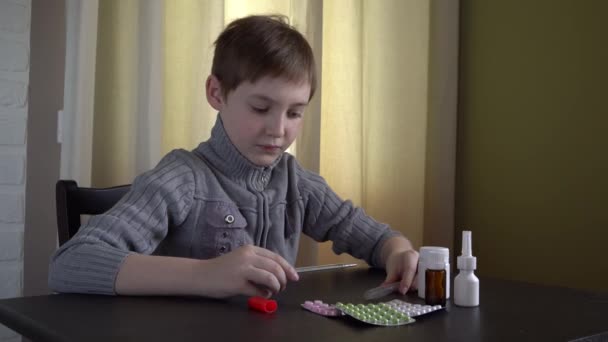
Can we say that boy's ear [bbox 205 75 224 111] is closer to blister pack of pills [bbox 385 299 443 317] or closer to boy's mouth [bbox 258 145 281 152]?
boy's mouth [bbox 258 145 281 152]

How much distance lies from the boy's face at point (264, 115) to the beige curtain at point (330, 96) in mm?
461

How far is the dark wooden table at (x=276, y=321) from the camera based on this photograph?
0.63 metres

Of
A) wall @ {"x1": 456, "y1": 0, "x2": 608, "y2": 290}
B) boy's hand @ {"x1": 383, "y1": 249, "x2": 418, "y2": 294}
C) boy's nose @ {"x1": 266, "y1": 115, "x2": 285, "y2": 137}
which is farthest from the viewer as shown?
wall @ {"x1": 456, "y1": 0, "x2": 608, "y2": 290}

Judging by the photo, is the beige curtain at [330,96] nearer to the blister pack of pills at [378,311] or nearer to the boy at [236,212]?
the boy at [236,212]

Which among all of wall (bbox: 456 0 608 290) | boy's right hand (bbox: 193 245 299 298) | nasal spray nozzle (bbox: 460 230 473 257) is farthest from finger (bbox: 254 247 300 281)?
wall (bbox: 456 0 608 290)

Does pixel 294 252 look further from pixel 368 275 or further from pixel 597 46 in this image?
pixel 597 46

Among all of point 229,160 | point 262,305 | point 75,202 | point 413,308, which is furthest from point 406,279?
point 75,202

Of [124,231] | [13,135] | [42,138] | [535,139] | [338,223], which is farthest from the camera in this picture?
[535,139]

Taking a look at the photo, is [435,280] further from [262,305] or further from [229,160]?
[229,160]

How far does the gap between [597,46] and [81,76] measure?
4.46ft

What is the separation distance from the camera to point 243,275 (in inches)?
31.4

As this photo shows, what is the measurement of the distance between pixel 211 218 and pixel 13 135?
27.2 inches

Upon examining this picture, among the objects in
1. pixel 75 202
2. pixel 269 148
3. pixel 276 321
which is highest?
pixel 269 148

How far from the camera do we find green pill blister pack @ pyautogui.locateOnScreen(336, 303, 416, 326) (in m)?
0.69
